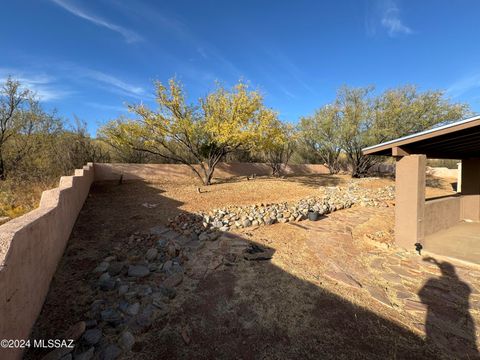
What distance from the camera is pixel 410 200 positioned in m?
4.50

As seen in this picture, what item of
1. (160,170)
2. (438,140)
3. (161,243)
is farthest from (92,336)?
(160,170)

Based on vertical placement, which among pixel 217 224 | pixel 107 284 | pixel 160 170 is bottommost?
pixel 107 284

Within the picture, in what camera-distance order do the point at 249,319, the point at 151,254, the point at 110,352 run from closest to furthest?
the point at 110,352, the point at 249,319, the point at 151,254

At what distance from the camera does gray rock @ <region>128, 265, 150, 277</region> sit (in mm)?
3363

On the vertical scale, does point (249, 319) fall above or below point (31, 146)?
below

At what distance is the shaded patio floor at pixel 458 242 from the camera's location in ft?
13.6

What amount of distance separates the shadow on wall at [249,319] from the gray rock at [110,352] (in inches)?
5.5

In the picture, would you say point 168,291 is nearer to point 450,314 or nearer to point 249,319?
point 249,319

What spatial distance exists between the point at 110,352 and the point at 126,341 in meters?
0.16

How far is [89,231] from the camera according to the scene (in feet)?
15.2

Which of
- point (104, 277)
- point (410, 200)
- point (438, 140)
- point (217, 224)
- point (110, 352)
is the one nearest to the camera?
point (110, 352)

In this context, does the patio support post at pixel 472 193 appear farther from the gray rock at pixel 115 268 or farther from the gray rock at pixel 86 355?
the gray rock at pixel 86 355

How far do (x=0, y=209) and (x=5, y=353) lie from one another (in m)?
3.96

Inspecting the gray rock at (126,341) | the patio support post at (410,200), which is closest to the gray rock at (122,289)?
the gray rock at (126,341)
